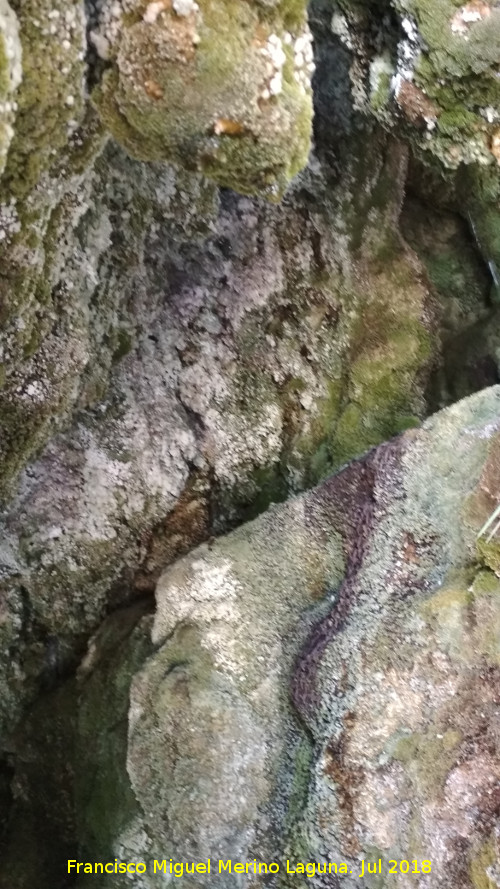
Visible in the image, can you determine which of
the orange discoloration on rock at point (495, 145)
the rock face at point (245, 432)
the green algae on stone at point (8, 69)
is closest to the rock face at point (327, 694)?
the rock face at point (245, 432)

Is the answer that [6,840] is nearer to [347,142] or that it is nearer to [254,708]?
[254,708]

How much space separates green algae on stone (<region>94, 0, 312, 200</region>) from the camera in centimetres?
109

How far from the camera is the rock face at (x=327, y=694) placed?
1.48 metres

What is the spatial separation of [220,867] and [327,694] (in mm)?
488

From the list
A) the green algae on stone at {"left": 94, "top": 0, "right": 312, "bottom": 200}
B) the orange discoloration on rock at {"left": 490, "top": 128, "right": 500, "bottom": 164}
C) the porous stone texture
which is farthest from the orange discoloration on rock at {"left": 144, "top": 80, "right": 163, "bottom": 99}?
the orange discoloration on rock at {"left": 490, "top": 128, "right": 500, "bottom": 164}

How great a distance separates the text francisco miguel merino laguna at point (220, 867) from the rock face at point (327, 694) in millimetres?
12

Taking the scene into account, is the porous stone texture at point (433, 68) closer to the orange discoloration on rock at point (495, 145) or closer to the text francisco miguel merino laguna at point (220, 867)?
the orange discoloration on rock at point (495, 145)

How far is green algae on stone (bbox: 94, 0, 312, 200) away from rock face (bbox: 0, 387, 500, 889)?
0.85 metres

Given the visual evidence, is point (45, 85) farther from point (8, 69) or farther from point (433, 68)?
point (433, 68)

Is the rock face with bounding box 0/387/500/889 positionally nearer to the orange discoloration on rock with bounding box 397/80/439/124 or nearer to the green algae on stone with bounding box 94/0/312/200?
the orange discoloration on rock with bounding box 397/80/439/124

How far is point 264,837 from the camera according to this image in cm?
166

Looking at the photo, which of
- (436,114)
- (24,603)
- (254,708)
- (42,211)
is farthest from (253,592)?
(436,114)

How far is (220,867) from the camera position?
169 centimetres

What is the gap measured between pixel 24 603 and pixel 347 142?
5.37ft
